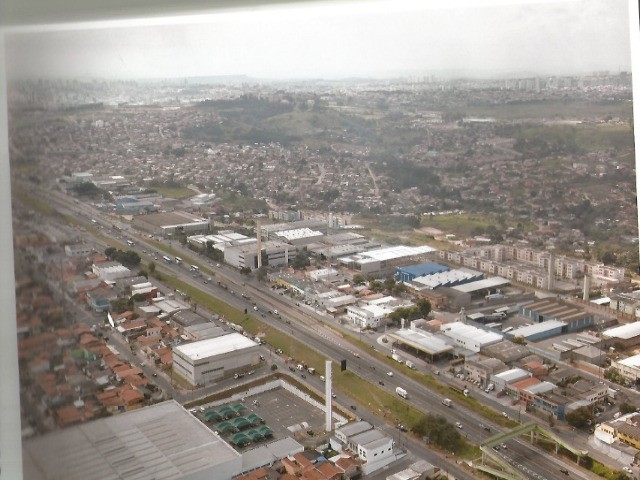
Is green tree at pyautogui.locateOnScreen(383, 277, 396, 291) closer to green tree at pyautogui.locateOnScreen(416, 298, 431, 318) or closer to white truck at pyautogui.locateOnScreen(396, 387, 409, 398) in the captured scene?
green tree at pyautogui.locateOnScreen(416, 298, 431, 318)

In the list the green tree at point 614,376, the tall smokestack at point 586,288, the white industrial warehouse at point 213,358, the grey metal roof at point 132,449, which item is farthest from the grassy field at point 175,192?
the green tree at point 614,376

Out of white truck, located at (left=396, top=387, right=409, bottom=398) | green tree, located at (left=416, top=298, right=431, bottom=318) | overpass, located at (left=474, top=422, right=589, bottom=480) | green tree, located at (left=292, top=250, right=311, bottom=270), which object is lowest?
overpass, located at (left=474, top=422, right=589, bottom=480)

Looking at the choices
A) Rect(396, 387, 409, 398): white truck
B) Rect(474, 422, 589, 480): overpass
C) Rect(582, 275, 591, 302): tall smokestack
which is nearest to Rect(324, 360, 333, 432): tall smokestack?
Rect(396, 387, 409, 398): white truck

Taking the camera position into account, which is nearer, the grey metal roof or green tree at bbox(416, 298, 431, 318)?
the grey metal roof

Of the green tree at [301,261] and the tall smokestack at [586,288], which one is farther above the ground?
the green tree at [301,261]

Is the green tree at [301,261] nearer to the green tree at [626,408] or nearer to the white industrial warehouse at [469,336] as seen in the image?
the white industrial warehouse at [469,336]

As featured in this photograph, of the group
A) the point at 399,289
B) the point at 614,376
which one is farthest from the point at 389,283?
the point at 614,376
